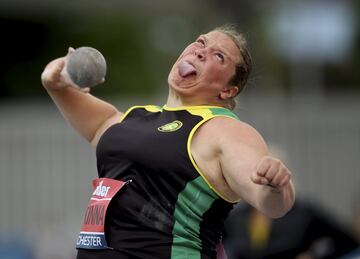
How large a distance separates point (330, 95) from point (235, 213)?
668cm

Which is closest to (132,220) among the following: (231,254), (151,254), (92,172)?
(151,254)

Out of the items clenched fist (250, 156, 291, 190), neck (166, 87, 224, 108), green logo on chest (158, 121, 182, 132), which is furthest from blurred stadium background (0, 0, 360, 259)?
clenched fist (250, 156, 291, 190)

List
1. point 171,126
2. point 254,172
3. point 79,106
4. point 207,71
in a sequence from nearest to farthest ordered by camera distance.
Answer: point 254,172 → point 171,126 → point 207,71 → point 79,106

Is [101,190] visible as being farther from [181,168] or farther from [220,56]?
[220,56]

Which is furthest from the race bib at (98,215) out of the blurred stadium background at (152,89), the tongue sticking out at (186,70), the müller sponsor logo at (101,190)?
the blurred stadium background at (152,89)

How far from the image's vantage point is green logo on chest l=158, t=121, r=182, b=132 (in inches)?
186

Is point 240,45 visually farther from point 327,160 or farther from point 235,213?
point 327,160

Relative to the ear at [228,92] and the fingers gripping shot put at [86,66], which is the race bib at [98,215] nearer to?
the fingers gripping shot put at [86,66]

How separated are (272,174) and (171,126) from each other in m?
0.86

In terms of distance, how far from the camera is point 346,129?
13484 mm

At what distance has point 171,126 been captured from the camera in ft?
15.6

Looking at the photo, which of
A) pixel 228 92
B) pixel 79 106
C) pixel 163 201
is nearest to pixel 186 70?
pixel 228 92

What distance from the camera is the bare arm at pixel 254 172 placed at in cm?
403

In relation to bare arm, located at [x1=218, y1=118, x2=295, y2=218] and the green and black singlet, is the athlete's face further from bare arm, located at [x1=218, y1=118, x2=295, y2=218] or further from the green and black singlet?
bare arm, located at [x1=218, y1=118, x2=295, y2=218]
